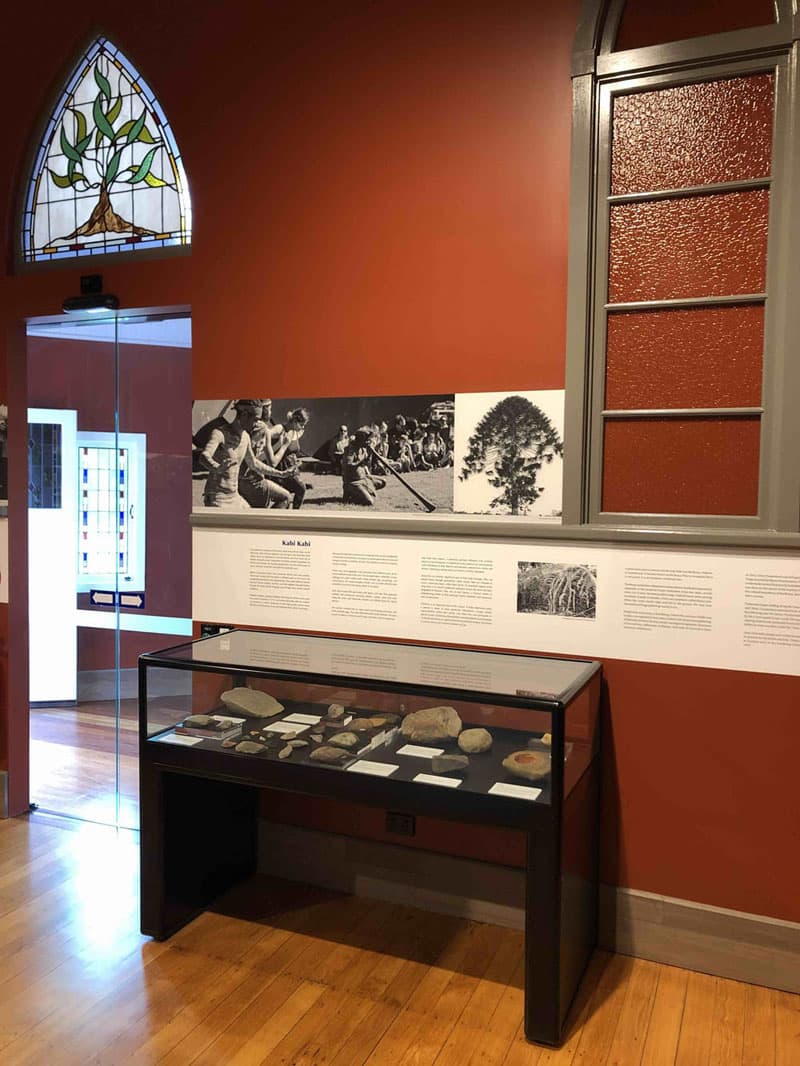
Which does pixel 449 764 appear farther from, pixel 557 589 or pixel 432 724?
pixel 557 589

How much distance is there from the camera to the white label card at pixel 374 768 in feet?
8.48

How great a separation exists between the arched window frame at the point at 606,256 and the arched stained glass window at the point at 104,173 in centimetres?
162

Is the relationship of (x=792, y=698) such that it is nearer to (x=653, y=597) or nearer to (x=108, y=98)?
(x=653, y=597)

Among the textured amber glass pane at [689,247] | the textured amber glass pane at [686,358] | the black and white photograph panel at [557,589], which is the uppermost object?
the textured amber glass pane at [689,247]

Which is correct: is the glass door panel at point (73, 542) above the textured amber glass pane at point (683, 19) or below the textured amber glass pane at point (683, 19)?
below

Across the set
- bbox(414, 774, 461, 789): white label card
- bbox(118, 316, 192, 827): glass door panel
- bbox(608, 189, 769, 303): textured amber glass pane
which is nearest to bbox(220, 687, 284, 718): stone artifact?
bbox(414, 774, 461, 789): white label card

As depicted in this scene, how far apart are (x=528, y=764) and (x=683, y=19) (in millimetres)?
2301

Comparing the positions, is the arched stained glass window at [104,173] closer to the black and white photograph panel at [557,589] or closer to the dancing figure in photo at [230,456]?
the dancing figure in photo at [230,456]

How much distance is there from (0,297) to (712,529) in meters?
3.16

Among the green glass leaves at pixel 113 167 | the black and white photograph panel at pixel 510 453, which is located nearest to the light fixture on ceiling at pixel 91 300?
the green glass leaves at pixel 113 167

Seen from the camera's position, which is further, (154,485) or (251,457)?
(154,485)

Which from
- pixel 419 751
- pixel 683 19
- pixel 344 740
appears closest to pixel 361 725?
pixel 344 740

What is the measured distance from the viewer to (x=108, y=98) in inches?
145

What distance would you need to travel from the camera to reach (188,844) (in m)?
3.10
